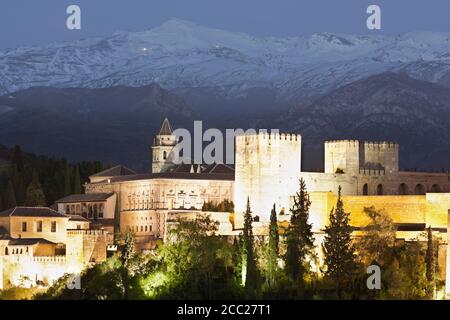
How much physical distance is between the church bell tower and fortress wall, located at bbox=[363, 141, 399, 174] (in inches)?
887

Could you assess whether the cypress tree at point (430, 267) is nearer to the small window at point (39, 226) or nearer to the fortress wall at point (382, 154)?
the fortress wall at point (382, 154)

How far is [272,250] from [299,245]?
154cm

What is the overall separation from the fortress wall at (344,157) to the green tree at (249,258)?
9940 mm

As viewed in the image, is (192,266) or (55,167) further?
(55,167)

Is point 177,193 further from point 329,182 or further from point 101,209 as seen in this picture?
point 329,182

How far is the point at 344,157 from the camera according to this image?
7606 cm

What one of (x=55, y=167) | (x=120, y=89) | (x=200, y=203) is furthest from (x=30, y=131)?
(x=200, y=203)

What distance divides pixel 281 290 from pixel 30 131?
366ft

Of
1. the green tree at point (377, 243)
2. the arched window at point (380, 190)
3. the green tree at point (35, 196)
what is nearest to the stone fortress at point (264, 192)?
the arched window at point (380, 190)

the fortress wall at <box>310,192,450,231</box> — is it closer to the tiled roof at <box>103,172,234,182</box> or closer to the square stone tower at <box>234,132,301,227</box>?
the square stone tower at <box>234,132,301,227</box>

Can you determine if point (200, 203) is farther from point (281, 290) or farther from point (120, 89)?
point (120, 89)

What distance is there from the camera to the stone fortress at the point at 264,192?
70125mm

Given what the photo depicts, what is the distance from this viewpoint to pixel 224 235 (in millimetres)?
72188

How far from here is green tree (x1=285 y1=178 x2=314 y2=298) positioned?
65.2 m
